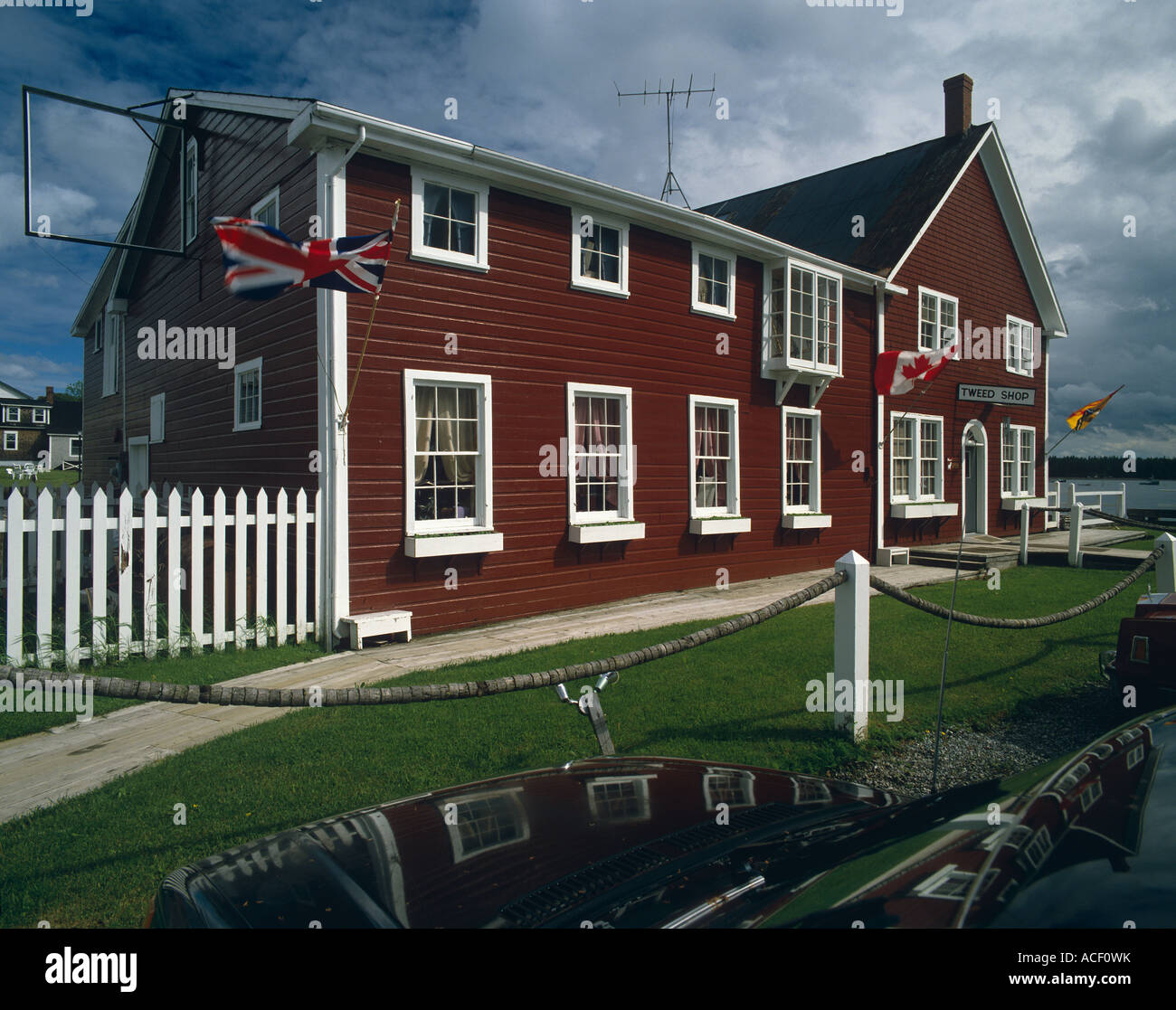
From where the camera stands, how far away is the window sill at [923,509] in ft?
56.0

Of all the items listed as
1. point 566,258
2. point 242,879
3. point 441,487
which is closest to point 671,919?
point 242,879

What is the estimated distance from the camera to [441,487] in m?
9.70

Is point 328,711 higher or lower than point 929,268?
lower

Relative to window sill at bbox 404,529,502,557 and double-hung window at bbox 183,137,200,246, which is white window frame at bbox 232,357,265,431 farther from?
double-hung window at bbox 183,137,200,246

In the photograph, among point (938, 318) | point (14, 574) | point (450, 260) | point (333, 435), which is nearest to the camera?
point (14, 574)

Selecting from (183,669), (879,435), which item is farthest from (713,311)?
(183,669)

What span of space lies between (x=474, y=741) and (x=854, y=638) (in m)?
2.70

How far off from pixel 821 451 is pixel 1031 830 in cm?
1461

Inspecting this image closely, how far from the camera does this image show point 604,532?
11203 millimetres

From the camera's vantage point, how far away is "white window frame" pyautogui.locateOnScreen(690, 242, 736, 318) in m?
12.8

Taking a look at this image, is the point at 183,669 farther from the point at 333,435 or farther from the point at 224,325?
the point at 224,325

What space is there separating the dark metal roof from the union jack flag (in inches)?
520

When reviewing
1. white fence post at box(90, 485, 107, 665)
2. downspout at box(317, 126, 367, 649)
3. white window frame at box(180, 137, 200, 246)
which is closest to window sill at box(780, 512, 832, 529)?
downspout at box(317, 126, 367, 649)

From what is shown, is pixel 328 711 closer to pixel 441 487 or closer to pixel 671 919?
pixel 441 487
